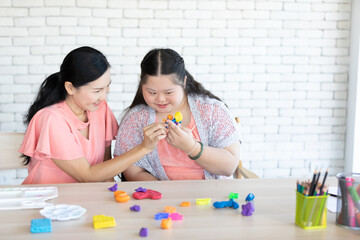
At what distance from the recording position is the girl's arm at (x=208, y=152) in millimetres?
1801

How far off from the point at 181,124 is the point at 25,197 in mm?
852

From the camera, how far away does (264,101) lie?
350cm

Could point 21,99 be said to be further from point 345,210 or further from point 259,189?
point 345,210

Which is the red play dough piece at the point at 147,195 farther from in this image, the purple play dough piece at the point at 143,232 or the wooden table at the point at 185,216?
the purple play dough piece at the point at 143,232

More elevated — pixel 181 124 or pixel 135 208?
pixel 181 124

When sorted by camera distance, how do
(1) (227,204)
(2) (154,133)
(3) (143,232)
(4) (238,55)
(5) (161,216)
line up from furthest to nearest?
(4) (238,55) → (2) (154,133) → (1) (227,204) → (5) (161,216) → (3) (143,232)

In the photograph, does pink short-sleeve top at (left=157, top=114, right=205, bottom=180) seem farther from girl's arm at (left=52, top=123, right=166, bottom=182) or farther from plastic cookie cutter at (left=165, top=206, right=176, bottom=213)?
plastic cookie cutter at (left=165, top=206, right=176, bottom=213)

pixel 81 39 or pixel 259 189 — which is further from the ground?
pixel 81 39

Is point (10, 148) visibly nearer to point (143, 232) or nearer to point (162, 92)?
point (162, 92)

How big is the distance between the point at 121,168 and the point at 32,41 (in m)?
1.78

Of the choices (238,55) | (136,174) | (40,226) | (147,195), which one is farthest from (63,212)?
(238,55)

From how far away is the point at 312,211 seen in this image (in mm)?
1274

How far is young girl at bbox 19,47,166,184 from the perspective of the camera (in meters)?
1.82

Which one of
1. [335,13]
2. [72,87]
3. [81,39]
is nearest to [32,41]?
[81,39]
